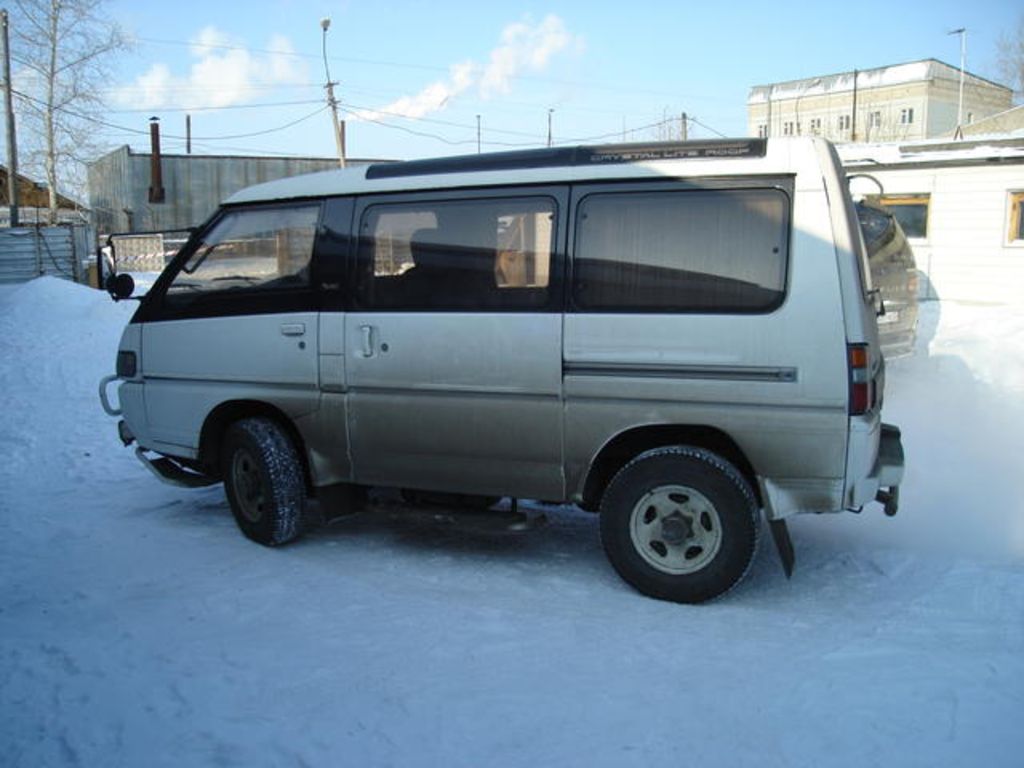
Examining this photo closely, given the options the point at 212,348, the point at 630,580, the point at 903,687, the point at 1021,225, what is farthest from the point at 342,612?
the point at 1021,225

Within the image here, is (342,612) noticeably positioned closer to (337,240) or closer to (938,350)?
(337,240)

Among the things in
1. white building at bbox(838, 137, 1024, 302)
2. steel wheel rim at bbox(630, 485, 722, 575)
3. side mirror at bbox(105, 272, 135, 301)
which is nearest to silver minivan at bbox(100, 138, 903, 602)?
steel wheel rim at bbox(630, 485, 722, 575)

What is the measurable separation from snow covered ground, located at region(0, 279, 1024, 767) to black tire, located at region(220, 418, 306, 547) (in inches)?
6.8

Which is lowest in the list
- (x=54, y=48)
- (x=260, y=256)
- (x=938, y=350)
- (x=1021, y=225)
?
(x=938, y=350)

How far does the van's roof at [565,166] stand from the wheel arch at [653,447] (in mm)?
1283

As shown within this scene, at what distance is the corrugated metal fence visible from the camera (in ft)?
79.6

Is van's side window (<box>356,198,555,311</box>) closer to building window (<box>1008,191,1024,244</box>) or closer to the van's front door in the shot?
the van's front door

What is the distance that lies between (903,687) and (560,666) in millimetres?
1392

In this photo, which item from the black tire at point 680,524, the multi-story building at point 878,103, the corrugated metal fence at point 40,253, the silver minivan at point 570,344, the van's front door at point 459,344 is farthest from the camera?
the multi-story building at point 878,103

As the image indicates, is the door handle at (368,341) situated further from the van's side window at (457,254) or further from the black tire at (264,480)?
the black tire at (264,480)

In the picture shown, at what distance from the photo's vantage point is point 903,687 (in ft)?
11.5

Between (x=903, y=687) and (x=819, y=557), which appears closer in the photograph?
(x=903, y=687)

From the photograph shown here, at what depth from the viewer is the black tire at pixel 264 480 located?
17.2ft

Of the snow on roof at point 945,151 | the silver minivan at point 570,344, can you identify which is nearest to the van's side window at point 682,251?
the silver minivan at point 570,344
